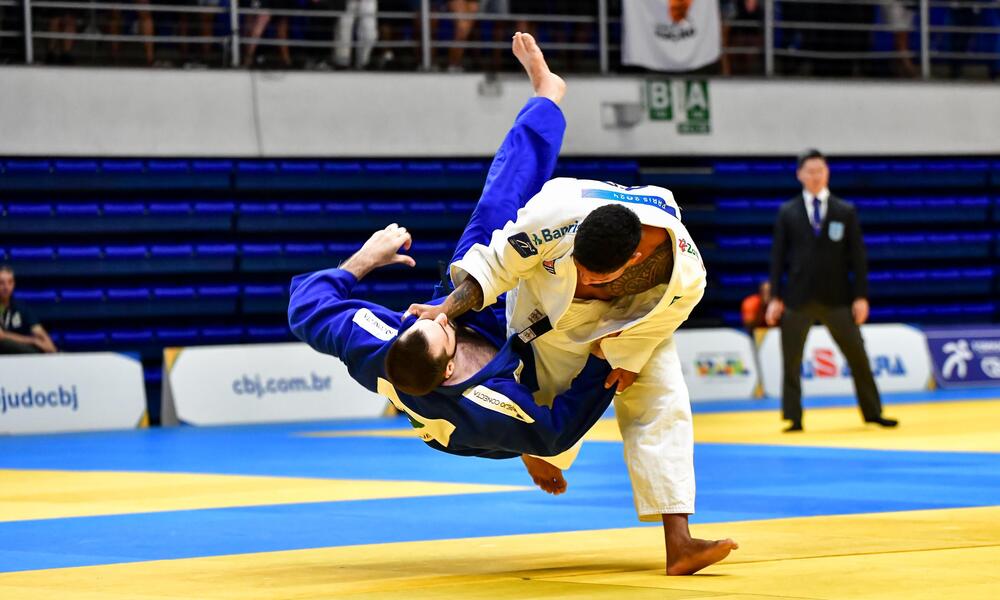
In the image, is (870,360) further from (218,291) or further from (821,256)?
(218,291)

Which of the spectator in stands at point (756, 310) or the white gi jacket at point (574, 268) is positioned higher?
the white gi jacket at point (574, 268)

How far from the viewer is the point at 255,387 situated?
14023 millimetres

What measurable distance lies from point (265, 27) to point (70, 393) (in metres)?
4.46

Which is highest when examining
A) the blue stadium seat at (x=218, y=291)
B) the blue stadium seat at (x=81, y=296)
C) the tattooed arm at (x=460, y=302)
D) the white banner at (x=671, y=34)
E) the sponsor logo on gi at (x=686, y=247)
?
the white banner at (x=671, y=34)

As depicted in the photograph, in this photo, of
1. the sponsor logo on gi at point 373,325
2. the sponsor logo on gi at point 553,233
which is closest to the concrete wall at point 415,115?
the sponsor logo on gi at point 373,325

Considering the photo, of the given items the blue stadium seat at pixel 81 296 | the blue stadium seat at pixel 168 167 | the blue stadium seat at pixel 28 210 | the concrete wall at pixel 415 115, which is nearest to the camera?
the concrete wall at pixel 415 115

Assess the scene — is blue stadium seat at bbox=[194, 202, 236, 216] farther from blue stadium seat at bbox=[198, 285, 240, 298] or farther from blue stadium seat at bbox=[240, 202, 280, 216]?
blue stadium seat at bbox=[198, 285, 240, 298]

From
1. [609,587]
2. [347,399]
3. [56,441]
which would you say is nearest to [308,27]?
[347,399]

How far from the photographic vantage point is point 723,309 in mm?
17750

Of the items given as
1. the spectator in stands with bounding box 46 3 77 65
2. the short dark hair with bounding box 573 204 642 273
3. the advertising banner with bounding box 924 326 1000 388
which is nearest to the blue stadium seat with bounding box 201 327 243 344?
the spectator in stands with bounding box 46 3 77 65

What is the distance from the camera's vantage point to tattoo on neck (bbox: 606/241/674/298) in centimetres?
423

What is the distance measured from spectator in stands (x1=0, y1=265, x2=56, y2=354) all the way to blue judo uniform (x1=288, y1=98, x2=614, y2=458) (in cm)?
933

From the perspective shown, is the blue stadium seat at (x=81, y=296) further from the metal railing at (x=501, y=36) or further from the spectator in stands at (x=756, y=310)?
the spectator in stands at (x=756, y=310)

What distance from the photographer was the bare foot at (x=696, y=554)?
4254 millimetres
